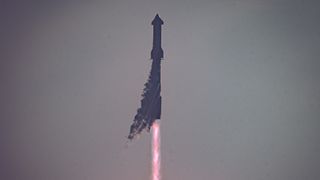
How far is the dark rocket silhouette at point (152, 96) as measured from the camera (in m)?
8.69

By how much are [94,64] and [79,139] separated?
2.15 metres

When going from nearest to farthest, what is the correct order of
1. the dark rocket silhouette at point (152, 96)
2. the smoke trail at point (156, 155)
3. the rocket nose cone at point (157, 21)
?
the smoke trail at point (156, 155)
the dark rocket silhouette at point (152, 96)
the rocket nose cone at point (157, 21)

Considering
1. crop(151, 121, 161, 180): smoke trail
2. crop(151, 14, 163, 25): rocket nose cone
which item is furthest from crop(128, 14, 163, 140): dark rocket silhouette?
crop(151, 121, 161, 180): smoke trail

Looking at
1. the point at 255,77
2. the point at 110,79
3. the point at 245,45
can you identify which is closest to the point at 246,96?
the point at 255,77

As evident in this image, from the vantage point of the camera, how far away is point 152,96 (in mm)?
8773

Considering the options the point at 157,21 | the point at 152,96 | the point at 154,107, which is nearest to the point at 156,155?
the point at 154,107

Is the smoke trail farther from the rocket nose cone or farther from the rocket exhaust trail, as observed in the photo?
the rocket nose cone

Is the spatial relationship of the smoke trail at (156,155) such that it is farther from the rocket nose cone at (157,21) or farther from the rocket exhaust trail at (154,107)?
the rocket nose cone at (157,21)

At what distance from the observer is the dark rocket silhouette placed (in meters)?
8.69

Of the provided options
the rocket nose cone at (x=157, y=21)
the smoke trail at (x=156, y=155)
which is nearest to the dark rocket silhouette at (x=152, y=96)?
the rocket nose cone at (x=157, y=21)

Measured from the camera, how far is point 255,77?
876 centimetres

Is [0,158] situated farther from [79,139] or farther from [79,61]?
[79,61]

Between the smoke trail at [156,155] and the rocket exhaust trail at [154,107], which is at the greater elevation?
the rocket exhaust trail at [154,107]

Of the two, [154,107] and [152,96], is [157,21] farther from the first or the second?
[154,107]
